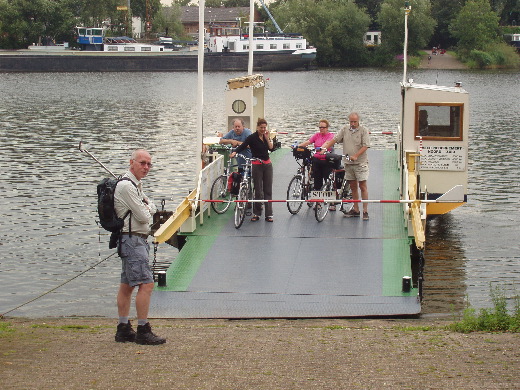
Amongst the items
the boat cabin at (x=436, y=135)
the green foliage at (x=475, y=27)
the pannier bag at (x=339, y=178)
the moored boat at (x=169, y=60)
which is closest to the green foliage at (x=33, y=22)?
the moored boat at (x=169, y=60)

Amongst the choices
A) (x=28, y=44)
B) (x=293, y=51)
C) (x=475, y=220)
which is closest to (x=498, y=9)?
(x=293, y=51)

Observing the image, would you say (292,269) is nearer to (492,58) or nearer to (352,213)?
(352,213)

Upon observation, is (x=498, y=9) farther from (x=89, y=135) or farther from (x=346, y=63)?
(x=89, y=135)

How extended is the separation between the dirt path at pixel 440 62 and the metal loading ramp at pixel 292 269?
90.5 meters

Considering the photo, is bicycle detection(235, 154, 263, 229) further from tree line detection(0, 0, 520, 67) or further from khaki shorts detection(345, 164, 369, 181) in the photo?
tree line detection(0, 0, 520, 67)

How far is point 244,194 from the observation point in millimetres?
15820

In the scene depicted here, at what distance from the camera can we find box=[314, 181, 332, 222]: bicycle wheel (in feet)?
52.2

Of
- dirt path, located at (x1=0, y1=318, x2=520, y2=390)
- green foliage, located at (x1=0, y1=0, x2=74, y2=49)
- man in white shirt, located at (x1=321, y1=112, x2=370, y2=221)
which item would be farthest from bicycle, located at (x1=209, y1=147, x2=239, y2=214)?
green foliage, located at (x1=0, y1=0, x2=74, y2=49)

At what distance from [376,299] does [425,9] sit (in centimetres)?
9935

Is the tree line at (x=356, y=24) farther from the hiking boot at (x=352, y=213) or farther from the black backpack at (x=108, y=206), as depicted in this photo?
the black backpack at (x=108, y=206)

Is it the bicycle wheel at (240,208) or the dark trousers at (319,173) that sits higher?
the dark trousers at (319,173)

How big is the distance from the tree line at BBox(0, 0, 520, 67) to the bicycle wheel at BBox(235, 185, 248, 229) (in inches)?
3580

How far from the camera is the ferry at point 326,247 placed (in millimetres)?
12031

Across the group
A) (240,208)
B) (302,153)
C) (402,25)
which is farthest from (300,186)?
(402,25)
